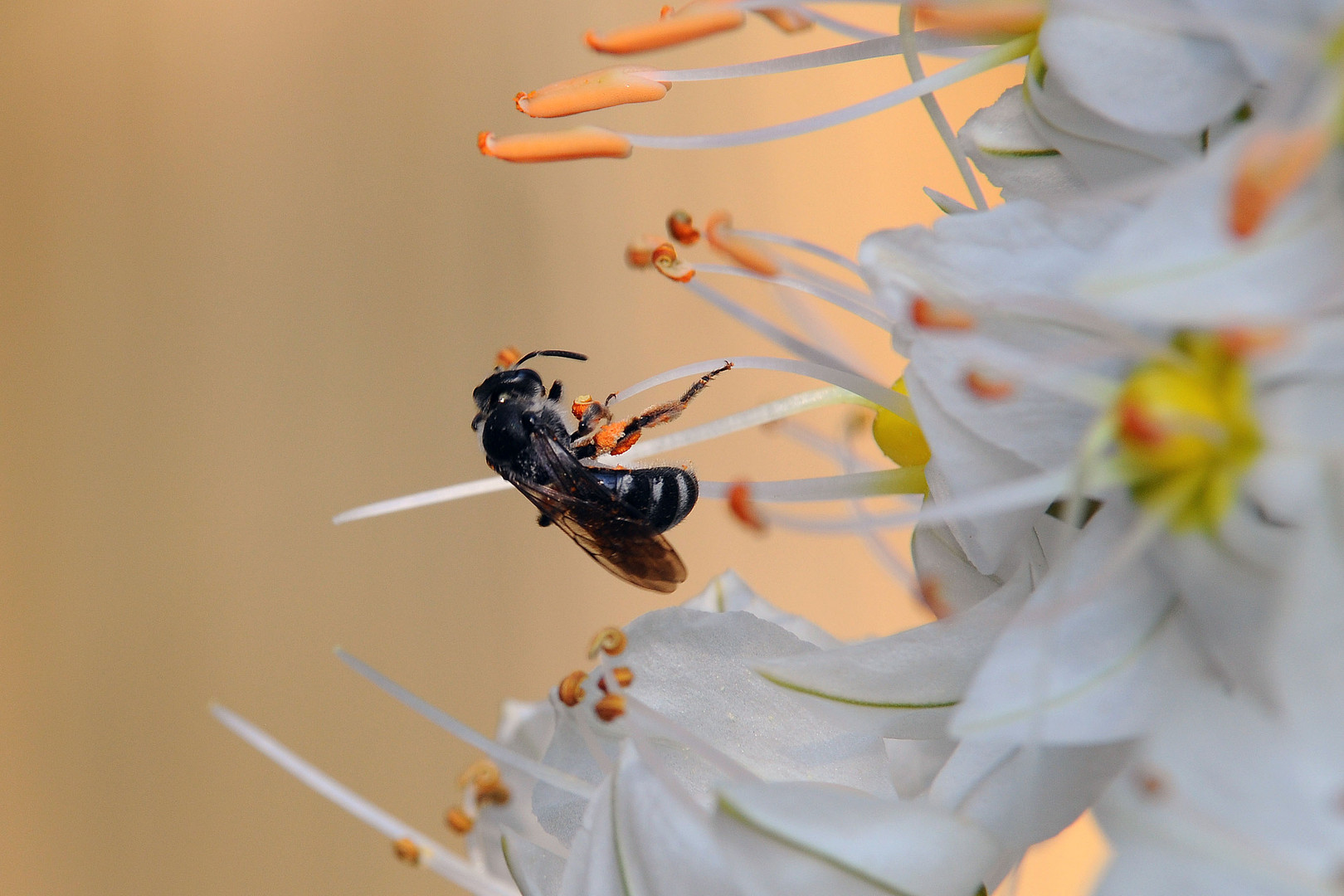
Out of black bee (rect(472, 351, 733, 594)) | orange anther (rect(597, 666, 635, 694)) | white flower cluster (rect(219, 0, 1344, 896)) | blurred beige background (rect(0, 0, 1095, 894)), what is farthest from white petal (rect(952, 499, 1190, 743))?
blurred beige background (rect(0, 0, 1095, 894))

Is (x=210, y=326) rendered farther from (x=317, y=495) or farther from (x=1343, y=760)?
(x=1343, y=760)

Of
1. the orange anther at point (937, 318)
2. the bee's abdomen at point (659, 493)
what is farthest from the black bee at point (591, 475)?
the orange anther at point (937, 318)

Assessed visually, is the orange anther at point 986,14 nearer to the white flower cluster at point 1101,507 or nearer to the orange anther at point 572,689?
the white flower cluster at point 1101,507

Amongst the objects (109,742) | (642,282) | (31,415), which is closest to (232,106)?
(31,415)

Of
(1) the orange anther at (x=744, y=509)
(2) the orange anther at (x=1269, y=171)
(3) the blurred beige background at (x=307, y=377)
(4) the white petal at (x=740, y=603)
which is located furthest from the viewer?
(3) the blurred beige background at (x=307, y=377)

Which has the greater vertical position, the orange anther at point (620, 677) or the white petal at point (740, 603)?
the orange anther at point (620, 677)

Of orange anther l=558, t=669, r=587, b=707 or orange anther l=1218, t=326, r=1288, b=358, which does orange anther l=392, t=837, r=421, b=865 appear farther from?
orange anther l=1218, t=326, r=1288, b=358
